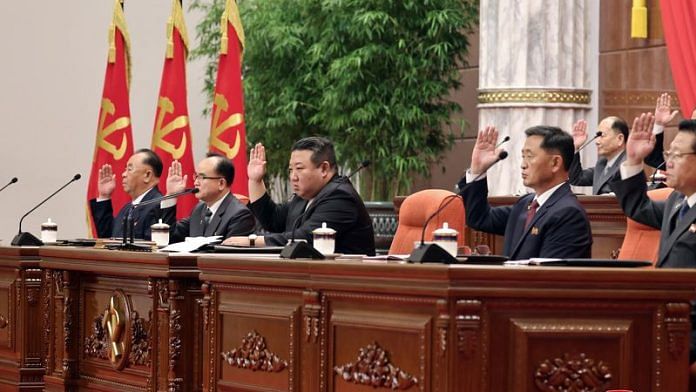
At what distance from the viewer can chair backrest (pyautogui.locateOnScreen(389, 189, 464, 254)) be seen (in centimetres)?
538

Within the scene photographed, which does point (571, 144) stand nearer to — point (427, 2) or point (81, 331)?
point (81, 331)

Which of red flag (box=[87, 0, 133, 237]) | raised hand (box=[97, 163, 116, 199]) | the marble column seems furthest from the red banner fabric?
red flag (box=[87, 0, 133, 237])

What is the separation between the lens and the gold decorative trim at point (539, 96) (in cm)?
839

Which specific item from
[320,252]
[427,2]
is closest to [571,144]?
[320,252]

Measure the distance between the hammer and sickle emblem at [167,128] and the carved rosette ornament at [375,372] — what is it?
209 inches

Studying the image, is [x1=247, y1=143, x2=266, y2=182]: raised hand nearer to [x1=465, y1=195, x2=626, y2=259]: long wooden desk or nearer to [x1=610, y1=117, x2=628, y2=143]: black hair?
[x1=465, y1=195, x2=626, y2=259]: long wooden desk

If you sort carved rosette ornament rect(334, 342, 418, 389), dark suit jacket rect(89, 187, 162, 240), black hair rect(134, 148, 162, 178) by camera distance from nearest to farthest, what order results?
carved rosette ornament rect(334, 342, 418, 389), dark suit jacket rect(89, 187, 162, 240), black hair rect(134, 148, 162, 178)

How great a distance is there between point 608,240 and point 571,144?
1.68 m

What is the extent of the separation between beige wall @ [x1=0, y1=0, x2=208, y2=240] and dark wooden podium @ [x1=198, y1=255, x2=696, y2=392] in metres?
6.83

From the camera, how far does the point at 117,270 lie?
4906mm

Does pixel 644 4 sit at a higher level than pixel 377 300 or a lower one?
higher

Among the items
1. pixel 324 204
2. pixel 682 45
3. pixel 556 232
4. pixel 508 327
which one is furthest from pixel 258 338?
pixel 682 45

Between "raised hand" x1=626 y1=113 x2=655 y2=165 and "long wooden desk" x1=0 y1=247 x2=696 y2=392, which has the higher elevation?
"raised hand" x1=626 y1=113 x2=655 y2=165

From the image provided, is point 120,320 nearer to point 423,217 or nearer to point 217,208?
point 423,217
